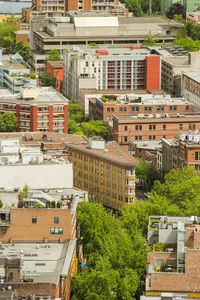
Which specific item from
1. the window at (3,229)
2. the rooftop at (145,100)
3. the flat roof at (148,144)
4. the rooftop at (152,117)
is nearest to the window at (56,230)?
the window at (3,229)

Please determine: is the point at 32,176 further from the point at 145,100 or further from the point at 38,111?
the point at 145,100

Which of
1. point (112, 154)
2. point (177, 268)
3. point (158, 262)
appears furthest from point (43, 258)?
point (112, 154)

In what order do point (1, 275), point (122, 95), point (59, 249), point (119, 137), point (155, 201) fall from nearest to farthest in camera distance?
1. point (1, 275)
2. point (59, 249)
3. point (155, 201)
4. point (119, 137)
5. point (122, 95)

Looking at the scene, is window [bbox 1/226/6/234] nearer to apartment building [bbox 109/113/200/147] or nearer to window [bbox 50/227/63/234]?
window [bbox 50/227/63/234]

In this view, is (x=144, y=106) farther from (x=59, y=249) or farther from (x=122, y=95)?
(x=59, y=249)

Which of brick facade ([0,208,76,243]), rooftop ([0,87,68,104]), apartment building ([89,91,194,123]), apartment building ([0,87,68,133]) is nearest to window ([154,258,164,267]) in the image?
brick facade ([0,208,76,243])

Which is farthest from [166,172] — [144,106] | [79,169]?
[144,106]
